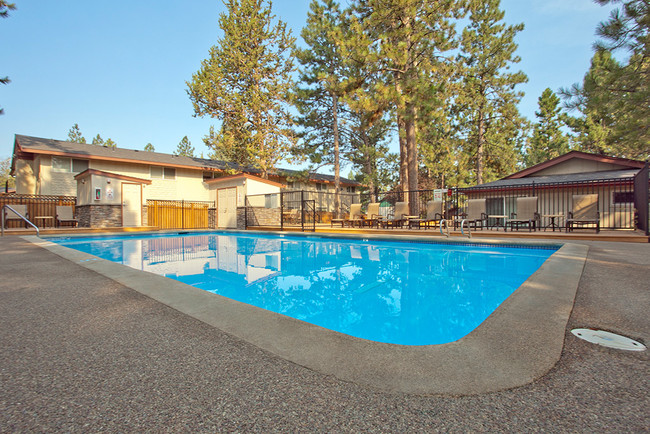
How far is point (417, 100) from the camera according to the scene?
38.9 feet

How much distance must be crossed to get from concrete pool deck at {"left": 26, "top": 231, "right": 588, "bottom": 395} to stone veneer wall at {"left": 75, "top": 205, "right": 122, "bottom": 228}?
15176 millimetres

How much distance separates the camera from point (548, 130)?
97.9 feet

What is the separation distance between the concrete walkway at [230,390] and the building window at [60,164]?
18357 mm

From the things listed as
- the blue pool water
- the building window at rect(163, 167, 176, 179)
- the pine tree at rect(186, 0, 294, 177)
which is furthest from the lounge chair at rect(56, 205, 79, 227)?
the blue pool water

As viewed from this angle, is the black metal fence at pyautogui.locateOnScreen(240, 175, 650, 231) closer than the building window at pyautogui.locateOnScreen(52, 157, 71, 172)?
Yes

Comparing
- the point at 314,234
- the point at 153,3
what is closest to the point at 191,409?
the point at 314,234

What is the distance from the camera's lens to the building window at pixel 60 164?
15688 mm

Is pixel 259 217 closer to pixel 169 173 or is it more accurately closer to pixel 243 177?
pixel 243 177

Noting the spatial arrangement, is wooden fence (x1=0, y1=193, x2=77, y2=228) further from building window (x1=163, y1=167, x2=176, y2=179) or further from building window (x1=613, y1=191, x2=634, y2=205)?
building window (x1=613, y1=191, x2=634, y2=205)

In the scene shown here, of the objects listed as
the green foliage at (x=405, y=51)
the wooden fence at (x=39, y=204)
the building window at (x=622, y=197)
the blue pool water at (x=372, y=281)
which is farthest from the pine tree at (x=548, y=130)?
the wooden fence at (x=39, y=204)

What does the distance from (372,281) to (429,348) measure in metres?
3.18

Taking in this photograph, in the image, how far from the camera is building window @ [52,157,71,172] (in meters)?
15.7

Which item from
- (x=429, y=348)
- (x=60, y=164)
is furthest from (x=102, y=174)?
(x=429, y=348)

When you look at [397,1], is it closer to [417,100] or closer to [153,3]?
[417,100]
